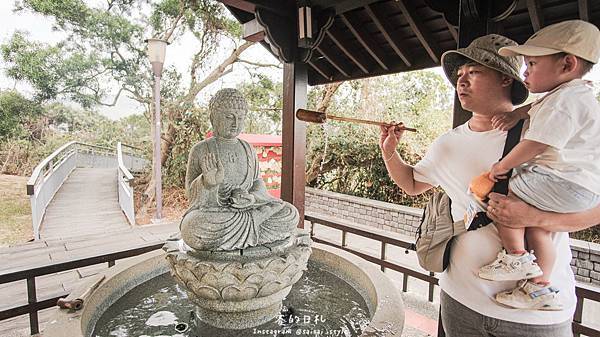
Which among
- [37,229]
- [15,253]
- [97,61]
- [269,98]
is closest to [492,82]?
[15,253]

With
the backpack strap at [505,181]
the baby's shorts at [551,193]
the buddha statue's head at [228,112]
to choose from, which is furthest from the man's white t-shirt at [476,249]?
the buddha statue's head at [228,112]

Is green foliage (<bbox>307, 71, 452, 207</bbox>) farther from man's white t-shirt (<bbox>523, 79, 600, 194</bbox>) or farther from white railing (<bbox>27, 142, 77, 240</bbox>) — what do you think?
man's white t-shirt (<bbox>523, 79, 600, 194</bbox>)

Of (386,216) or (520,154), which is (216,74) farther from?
(520,154)

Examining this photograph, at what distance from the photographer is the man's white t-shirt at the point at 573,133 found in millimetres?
1037

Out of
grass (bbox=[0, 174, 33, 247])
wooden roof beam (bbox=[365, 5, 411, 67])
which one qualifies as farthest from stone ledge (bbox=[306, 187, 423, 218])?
grass (bbox=[0, 174, 33, 247])

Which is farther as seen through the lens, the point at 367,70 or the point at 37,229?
the point at 37,229

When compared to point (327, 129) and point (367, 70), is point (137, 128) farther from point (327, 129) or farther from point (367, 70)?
point (367, 70)

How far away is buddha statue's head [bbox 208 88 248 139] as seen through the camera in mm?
2105

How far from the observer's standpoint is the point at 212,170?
2070mm

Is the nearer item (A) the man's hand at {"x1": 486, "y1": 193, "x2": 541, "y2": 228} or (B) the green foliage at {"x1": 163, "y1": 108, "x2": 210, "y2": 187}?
(A) the man's hand at {"x1": 486, "y1": 193, "x2": 541, "y2": 228}

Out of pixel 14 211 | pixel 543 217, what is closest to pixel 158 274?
pixel 543 217

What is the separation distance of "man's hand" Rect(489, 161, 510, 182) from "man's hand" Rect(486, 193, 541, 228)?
59 millimetres

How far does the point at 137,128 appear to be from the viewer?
10.9m

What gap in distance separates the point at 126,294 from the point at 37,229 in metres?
5.84
